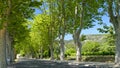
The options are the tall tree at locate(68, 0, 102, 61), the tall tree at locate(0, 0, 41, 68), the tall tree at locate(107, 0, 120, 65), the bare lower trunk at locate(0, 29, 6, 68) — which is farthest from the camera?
the tall tree at locate(68, 0, 102, 61)

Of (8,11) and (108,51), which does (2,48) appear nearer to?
(8,11)

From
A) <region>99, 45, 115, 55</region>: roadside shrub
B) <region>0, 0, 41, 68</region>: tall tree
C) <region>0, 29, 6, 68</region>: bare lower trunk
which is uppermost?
<region>0, 0, 41, 68</region>: tall tree

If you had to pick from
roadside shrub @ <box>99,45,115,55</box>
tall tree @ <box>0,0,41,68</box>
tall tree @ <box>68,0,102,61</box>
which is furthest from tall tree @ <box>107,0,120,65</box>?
roadside shrub @ <box>99,45,115,55</box>

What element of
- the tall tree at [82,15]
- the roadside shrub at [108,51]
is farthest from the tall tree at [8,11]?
the roadside shrub at [108,51]

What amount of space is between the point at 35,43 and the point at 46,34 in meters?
20.4

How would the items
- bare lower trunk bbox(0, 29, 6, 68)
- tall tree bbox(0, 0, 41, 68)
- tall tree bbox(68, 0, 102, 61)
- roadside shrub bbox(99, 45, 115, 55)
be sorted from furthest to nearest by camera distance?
1. roadside shrub bbox(99, 45, 115, 55)
2. tall tree bbox(68, 0, 102, 61)
3. bare lower trunk bbox(0, 29, 6, 68)
4. tall tree bbox(0, 0, 41, 68)

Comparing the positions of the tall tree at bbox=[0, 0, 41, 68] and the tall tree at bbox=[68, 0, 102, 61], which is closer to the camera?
the tall tree at bbox=[0, 0, 41, 68]

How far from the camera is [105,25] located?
33312 mm

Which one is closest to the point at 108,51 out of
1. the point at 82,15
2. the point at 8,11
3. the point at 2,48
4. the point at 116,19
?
the point at 82,15

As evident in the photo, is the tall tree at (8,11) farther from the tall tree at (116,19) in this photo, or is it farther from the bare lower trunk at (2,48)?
the tall tree at (116,19)

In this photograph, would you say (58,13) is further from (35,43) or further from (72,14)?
(35,43)

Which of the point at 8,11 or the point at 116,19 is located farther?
the point at 116,19

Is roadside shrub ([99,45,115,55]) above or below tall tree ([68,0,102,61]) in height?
below

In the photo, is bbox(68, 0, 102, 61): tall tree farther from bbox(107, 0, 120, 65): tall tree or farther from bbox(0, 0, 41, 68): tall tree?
bbox(0, 0, 41, 68): tall tree
